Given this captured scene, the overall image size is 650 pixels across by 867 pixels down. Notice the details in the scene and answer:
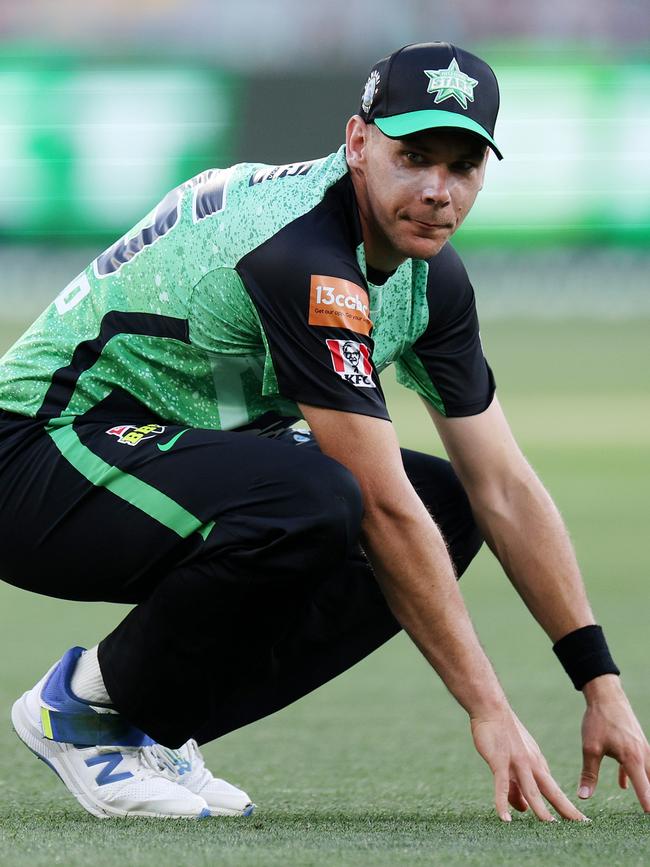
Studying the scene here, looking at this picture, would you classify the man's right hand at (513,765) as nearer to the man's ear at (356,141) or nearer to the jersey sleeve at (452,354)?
the jersey sleeve at (452,354)

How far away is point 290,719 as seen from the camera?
3.69m

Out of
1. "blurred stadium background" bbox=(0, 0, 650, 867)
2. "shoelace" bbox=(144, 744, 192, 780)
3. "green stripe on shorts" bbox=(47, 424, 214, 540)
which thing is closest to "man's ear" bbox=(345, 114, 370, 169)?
"green stripe on shorts" bbox=(47, 424, 214, 540)

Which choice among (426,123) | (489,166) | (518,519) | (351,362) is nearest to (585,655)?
(518,519)

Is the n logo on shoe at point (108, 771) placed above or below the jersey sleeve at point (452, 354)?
below

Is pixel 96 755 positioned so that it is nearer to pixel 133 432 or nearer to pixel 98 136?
pixel 133 432

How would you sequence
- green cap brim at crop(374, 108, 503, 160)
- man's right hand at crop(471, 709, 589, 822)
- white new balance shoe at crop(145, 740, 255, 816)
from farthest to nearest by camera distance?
white new balance shoe at crop(145, 740, 255, 816) → green cap brim at crop(374, 108, 503, 160) → man's right hand at crop(471, 709, 589, 822)

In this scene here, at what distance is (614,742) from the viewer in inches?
102

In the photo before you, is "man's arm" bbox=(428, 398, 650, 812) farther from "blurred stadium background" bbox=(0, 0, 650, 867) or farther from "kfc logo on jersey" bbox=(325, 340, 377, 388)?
"blurred stadium background" bbox=(0, 0, 650, 867)

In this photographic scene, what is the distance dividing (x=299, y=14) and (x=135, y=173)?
2.97 m

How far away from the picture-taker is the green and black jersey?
8.06 feet

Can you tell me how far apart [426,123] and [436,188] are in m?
0.11

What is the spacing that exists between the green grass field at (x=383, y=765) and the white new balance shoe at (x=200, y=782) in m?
0.05

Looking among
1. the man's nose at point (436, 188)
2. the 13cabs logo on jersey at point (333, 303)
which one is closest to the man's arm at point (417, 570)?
the 13cabs logo on jersey at point (333, 303)

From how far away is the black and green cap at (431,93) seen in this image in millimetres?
2461
